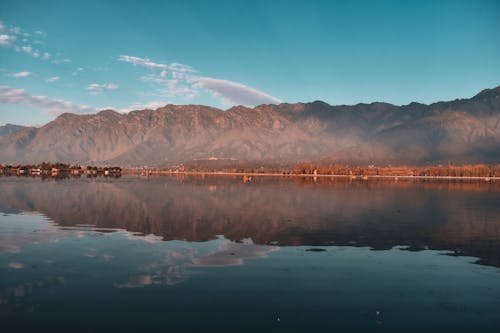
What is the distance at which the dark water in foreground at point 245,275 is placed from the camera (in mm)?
16594

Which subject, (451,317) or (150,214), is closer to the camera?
(451,317)

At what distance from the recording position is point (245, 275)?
76.2 feet

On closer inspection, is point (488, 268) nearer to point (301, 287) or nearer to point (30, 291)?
point (301, 287)

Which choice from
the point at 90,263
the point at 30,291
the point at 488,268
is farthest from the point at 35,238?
the point at 488,268

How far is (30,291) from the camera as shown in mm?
19578

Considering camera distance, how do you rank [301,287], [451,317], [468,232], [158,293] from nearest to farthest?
[451,317] < [158,293] < [301,287] < [468,232]

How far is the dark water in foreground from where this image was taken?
16.6 meters

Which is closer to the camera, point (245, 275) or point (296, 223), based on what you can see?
point (245, 275)

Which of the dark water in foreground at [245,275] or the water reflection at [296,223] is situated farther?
the water reflection at [296,223]

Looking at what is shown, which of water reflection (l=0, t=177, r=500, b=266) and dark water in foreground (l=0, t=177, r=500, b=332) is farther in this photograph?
water reflection (l=0, t=177, r=500, b=266)

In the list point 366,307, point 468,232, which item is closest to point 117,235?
point 366,307

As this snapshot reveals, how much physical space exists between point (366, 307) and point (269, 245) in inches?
568

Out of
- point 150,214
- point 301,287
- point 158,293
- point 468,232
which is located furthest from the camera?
point 150,214

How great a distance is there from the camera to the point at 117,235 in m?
35.6
